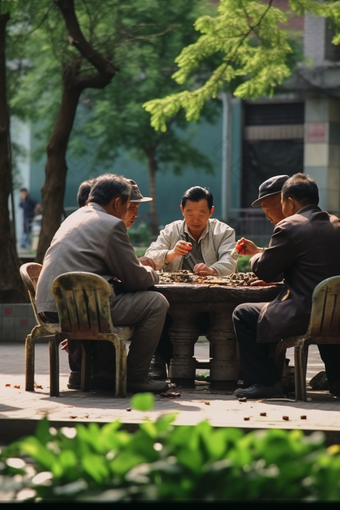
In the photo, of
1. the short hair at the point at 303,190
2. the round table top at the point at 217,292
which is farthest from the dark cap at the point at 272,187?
the round table top at the point at 217,292

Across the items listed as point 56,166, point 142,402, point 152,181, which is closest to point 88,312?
point 142,402

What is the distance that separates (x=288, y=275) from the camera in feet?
22.8

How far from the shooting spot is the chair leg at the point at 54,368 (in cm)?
694

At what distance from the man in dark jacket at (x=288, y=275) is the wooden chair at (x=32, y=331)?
4.53 feet

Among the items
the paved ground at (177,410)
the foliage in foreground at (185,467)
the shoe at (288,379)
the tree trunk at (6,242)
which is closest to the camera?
the foliage in foreground at (185,467)

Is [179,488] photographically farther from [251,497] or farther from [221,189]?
[221,189]

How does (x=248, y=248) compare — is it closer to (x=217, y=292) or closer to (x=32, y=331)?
(x=217, y=292)

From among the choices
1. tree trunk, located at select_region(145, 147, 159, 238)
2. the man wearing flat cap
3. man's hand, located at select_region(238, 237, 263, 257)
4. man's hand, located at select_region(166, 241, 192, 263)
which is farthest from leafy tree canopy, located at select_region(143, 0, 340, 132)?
tree trunk, located at select_region(145, 147, 159, 238)

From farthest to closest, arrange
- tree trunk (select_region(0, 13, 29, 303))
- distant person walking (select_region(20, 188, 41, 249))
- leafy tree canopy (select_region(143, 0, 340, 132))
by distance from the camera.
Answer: distant person walking (select_region(20, 188, 41, 249)) < tree trunk (select_region(0, 13, 29, 303)) < leafy tree canopy (select_region(143, 0, 340, 132))

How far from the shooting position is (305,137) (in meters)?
27.8

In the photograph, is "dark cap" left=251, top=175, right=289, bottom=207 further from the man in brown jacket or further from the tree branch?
the tree branch

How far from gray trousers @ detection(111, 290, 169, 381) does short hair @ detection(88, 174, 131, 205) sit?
0.77 metres

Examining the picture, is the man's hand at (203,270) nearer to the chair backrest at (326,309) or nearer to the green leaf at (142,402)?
the chair backrest at (326,309)

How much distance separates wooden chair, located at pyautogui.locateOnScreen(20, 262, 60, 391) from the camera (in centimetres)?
698
